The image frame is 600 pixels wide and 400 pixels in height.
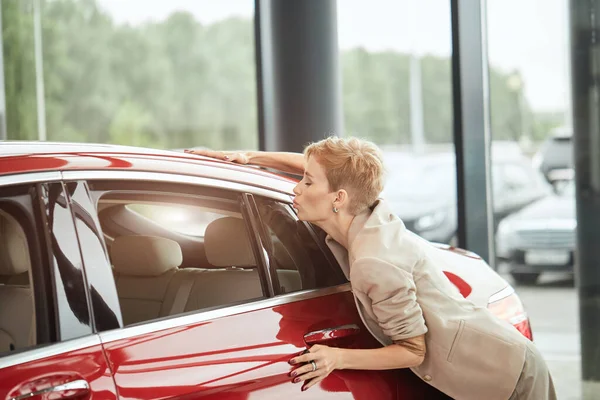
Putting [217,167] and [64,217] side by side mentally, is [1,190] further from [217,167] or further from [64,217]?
[217,167]

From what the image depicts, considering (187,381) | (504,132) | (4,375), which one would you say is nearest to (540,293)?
(504,132)

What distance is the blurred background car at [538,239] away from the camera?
5270mm

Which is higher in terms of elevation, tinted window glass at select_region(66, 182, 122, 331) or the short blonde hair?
the short blonde hair

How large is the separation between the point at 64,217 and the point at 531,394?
138 cm

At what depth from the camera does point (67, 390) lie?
1.64 m

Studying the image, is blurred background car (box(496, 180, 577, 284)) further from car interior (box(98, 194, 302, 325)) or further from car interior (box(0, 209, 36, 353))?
car interior (box(0, 209, 36, 353))

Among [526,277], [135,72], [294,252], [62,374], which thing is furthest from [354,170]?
[135,72]

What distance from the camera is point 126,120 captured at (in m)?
8.53

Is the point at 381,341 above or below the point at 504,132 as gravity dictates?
below

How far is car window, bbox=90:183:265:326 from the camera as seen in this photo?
Result: 2090 millimetres

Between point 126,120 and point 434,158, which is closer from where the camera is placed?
point 434,158

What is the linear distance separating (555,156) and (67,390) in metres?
4.13

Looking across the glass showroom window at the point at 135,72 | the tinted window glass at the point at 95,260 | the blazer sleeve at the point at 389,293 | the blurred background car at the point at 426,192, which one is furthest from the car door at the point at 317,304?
the glass showroom window at the point at 135,72

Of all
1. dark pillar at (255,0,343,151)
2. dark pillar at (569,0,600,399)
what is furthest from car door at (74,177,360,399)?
dark pillar at (569,0,600,399)
